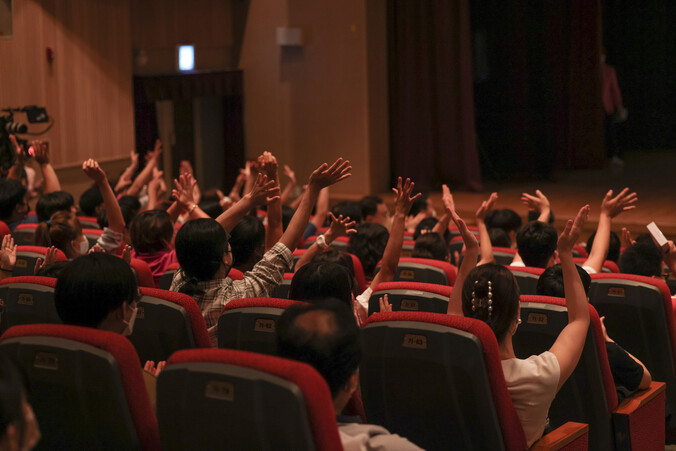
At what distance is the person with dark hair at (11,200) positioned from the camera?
505 cm

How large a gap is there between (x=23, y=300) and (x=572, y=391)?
1.85 meters

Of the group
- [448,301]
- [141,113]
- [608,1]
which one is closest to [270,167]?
[448,301]

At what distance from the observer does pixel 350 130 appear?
10.3 meters

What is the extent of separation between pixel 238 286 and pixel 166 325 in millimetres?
452

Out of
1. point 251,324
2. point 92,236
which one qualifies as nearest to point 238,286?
point 251,324

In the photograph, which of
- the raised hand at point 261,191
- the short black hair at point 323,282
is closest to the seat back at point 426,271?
the raised hand at point 261,191

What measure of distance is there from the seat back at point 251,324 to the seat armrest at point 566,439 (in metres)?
0.83

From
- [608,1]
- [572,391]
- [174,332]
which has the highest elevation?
[608,1]

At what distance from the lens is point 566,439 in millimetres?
2451

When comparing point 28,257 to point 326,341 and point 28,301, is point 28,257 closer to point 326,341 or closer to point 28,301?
point 28,301

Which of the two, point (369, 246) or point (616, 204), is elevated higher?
point (616, 204)

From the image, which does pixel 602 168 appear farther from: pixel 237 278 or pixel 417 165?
pixel 237 278

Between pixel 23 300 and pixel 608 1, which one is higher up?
pixel 608 1

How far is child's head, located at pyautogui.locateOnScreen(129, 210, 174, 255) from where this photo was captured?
13.0ft
